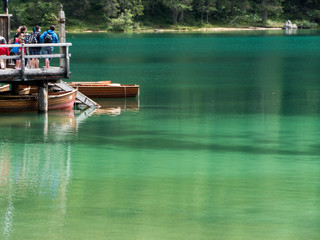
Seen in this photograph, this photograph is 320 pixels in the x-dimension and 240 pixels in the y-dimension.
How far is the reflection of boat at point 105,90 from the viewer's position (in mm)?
37344

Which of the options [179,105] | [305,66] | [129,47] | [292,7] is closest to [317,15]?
[292,7]

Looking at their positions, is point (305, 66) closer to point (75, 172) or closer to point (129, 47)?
point (129, 47)

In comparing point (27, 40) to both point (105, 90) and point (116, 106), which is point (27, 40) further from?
Result: point (105, 90)

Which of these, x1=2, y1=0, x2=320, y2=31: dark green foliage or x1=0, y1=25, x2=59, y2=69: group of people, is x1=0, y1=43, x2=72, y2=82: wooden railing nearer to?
x1=0, y1=25, x2=59, y2=69: group of people

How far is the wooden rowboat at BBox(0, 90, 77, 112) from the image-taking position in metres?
32.1

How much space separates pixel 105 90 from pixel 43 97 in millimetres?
5773

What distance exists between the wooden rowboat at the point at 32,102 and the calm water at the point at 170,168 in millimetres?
561

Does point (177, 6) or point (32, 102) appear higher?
point (177, 6)

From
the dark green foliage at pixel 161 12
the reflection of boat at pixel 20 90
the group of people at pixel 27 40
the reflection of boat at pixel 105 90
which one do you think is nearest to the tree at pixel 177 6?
the dark green foliage at pixel 161 12

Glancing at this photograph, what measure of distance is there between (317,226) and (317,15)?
14283 centimetres

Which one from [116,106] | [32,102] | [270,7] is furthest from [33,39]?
[270,7]

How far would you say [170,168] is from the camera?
71.3ft

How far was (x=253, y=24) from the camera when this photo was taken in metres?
151

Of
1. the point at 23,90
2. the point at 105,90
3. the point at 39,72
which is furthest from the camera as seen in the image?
the point at 105,90
